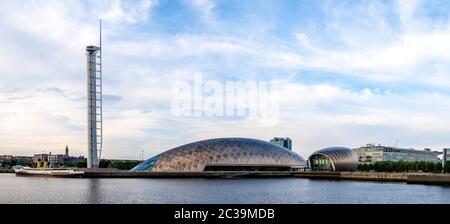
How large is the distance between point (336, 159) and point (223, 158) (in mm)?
25025

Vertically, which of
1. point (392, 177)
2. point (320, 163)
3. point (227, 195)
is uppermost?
point (227, 195)

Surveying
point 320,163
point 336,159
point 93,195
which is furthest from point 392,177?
point 93,195

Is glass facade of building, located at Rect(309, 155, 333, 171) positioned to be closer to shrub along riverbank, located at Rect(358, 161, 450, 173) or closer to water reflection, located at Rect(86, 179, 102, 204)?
shrub along riverbank, located at Rect(358, 161, 450, 173)

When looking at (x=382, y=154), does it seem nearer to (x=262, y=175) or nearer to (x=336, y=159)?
(x=336, y=159)

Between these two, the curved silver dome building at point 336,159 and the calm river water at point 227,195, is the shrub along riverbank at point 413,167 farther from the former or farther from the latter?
the calm river water at point 227,195

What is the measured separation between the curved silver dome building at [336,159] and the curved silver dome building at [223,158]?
5.92 m

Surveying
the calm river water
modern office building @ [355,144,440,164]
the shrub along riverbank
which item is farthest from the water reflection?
modern office building @ [355,144,440,164]

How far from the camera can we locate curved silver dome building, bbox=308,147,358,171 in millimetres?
105250

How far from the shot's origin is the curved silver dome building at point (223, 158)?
324ft

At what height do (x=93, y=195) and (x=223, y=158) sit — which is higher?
(x=223, y=158)

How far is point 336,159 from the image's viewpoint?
346 feet

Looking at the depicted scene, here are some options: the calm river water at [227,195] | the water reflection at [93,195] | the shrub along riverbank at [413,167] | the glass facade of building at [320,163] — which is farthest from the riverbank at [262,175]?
the water reflection at [93,195]
